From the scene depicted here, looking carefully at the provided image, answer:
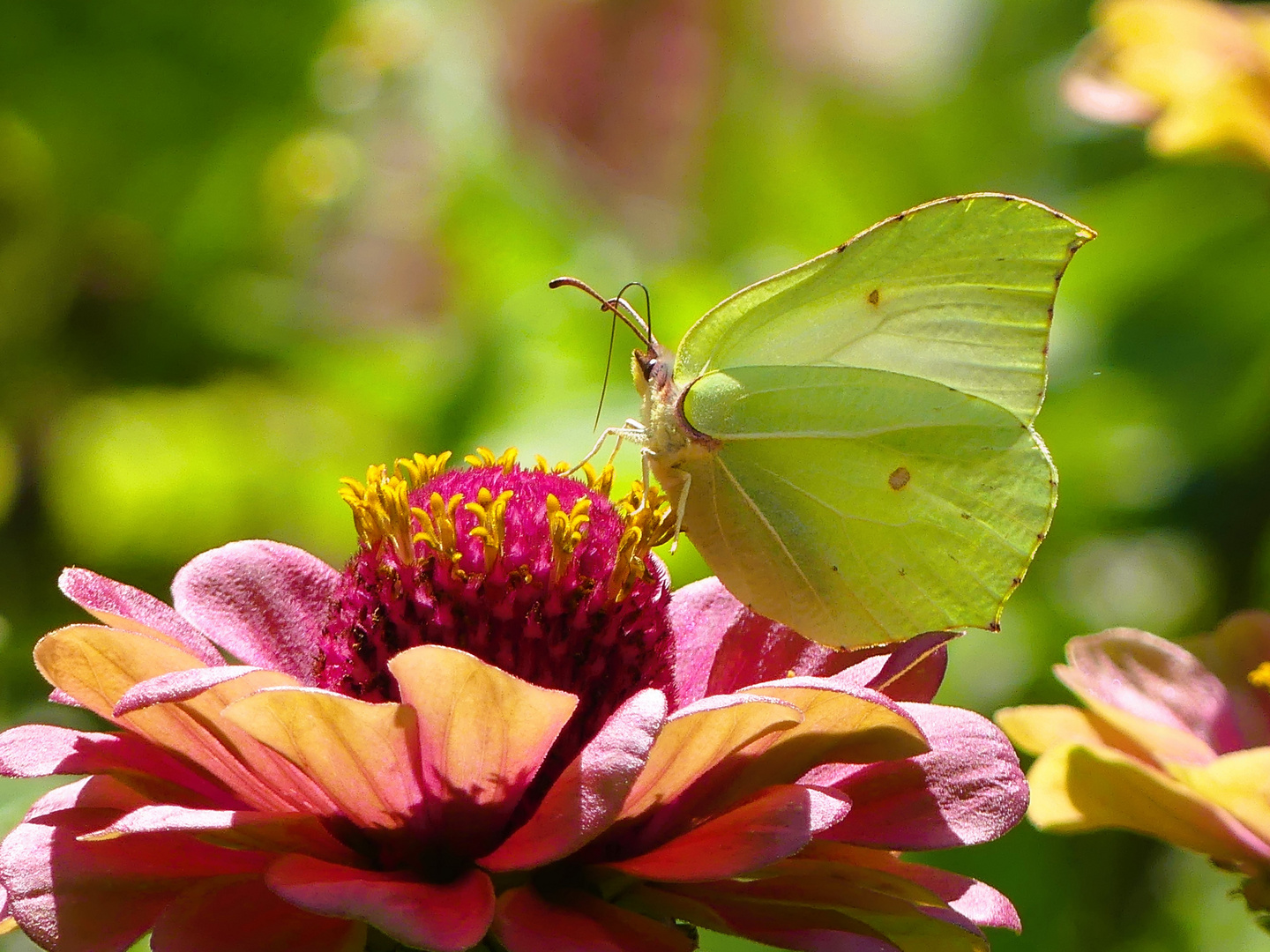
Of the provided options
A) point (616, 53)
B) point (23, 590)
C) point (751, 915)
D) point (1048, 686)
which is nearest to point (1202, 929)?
point (1048, 686)

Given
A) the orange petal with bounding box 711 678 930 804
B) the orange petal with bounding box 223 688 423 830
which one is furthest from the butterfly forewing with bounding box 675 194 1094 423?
the orange petal with bounding box 223 688 423 830

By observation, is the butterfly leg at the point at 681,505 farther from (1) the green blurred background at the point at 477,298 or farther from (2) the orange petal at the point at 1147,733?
(1) the green blurred background at the point at 477,298

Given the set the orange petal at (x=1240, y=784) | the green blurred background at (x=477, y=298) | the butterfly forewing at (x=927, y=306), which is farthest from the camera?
the green blurred background at (x=477, y=298)

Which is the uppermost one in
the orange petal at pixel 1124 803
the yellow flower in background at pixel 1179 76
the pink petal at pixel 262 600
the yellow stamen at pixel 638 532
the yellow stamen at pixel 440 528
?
the yellow flower in background at pixel 1179 76

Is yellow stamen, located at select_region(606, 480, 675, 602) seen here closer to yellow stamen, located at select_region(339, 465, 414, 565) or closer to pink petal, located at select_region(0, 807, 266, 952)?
yellow stamen, located at select_region(339, 465, 414, 565)

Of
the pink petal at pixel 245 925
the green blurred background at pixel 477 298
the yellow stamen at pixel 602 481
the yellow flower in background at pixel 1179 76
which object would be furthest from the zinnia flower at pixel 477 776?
the yellow flower in background at pixel 1179 76

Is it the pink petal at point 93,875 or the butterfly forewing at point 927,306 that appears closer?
the pink petal at point 93,875

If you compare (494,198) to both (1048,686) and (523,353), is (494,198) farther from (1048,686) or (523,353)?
(1048,686)
